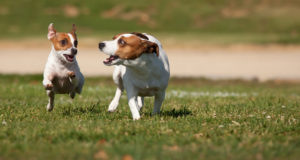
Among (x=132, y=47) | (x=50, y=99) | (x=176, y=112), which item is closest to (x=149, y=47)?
(x=132, y=47)

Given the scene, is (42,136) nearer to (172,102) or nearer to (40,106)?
(40,106)

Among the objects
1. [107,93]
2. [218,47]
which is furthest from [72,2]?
[107,93]

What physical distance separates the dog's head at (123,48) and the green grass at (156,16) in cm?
6478

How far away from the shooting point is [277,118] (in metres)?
9.09

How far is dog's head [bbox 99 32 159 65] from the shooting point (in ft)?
26.8

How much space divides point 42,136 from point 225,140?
253 cm

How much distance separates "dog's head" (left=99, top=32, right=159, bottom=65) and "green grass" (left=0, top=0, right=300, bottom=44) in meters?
64.8

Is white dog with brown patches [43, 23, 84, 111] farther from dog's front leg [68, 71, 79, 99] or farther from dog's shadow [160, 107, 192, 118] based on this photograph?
dog's shadow [160, 107, 192, 118]

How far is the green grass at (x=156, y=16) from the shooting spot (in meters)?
77.6

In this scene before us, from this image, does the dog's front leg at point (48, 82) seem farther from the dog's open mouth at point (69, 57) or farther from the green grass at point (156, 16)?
the green grass at point (156, 16)

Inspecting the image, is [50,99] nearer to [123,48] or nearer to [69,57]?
[69,57]

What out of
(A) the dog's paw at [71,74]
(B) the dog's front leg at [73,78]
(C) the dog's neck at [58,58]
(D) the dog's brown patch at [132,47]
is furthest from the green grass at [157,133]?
(D) the dog's brown patch at [132,47]

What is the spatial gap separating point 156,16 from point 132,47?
79.6 m

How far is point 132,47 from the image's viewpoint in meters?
8.25
